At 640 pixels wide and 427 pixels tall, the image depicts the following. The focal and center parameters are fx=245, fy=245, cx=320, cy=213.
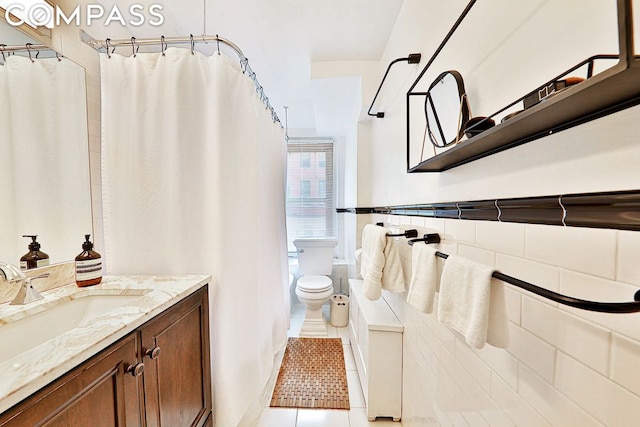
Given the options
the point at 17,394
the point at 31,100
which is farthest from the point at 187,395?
the point at 31,100

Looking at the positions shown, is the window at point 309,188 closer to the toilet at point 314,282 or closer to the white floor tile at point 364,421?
the toilet at point 314,282

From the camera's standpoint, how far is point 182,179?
1.29 m

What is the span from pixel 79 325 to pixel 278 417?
1265mm

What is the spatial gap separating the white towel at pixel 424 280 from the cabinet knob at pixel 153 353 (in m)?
0.97

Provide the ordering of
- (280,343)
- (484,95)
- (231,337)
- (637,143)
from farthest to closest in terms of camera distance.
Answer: (280,343) < (231,337) < (484,95) < (637,143)

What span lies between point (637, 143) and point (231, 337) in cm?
157

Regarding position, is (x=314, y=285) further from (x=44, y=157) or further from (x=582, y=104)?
(x=582, y=104)

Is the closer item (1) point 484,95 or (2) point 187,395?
(1) point 484,95

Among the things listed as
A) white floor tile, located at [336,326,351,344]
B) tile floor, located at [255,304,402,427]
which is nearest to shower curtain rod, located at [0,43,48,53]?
tile floor, located at [255,304,402,427]

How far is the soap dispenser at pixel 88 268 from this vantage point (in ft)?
3.48

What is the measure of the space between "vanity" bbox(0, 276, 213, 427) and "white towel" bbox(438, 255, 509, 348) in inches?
39.3

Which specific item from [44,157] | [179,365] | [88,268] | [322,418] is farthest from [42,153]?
[322,418]

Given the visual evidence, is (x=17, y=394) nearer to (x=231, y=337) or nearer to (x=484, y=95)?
(x=231, y=337)

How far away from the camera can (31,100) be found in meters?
1.05
